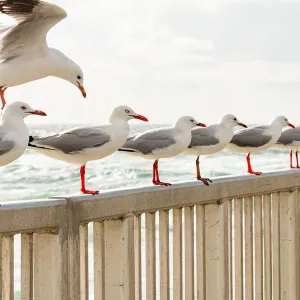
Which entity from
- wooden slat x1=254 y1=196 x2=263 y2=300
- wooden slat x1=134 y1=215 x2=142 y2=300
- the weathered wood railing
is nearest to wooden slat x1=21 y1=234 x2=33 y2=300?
the weathered wood railing

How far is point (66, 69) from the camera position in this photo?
3.95 m

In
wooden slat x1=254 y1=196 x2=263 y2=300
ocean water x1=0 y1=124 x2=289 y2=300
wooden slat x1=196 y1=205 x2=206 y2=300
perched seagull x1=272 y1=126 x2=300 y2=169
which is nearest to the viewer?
wooden slat x1=196 y1=205 x2=206 y2=300

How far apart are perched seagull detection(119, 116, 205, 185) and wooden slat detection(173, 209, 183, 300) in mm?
512

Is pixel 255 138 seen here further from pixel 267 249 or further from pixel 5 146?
pixel 5 146

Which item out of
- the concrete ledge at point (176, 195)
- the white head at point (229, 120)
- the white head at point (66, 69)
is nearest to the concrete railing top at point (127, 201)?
the concrete ledge at point (176, 195)

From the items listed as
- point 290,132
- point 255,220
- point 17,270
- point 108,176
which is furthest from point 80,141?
point 108,176

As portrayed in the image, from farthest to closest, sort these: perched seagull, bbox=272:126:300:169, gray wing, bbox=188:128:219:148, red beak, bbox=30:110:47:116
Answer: perched seagull, bbox=272:126:300:169, gray wing, bbox=188:128:219:148, red beak, bbox=30:110:47:116

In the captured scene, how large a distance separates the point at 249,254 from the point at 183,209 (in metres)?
0.57

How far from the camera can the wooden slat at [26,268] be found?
2582 millimetres

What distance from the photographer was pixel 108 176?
25.3 m

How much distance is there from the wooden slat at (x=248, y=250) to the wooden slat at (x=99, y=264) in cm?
105

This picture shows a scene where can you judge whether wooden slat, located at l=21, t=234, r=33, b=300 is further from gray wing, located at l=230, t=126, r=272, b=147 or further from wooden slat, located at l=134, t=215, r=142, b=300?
gray wing, located at l=230, t=126, r=272, b=147

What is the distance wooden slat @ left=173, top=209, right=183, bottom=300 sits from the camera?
3275 mm

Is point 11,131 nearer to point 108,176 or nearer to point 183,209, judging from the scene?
point 183,209
